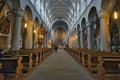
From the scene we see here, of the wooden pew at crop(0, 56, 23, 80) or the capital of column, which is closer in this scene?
the wooden pew at crop(0, 56, 23, 80)

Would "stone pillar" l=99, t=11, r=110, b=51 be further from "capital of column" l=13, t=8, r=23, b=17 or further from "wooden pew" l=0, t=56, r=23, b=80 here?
"wooden pew" l=0, t=56, r=23, b=80

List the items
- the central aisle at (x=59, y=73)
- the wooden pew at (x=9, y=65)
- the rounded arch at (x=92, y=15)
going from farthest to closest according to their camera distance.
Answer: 1. the rounded arch at (x=92, y=15)
2. the central aisle at (x=59, y=73)
3. the wooden pew at (x=9, y=65)

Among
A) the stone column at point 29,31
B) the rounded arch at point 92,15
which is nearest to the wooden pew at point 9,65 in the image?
the stone column at point 29,31

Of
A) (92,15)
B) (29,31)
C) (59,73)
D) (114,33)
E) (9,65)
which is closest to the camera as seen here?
(9,65)

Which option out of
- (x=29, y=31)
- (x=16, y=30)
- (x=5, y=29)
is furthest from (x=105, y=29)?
(x=5, y=29)

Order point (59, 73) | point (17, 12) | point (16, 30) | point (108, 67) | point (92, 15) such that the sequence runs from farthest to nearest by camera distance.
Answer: point (92, 15)
point (16, 30)
point (17, 12)
point (59, 73)
point (108, 67)

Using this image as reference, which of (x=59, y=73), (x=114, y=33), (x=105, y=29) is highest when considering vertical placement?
(x=114, y=33)

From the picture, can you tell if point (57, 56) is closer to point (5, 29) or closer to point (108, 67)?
point (5, 29)

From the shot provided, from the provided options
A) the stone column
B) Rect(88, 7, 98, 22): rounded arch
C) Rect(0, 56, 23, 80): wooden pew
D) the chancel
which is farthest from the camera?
Rect(88, 7, 98, 22): rounded arch

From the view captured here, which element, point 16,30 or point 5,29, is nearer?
point 16,30

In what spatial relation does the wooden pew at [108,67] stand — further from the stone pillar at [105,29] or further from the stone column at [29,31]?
the stone column at [29,31]

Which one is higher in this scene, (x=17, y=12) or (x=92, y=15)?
(x=92, y=15)

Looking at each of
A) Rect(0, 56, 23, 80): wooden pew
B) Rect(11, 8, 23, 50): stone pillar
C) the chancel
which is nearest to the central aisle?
the chancel

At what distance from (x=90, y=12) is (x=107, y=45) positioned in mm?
7373
